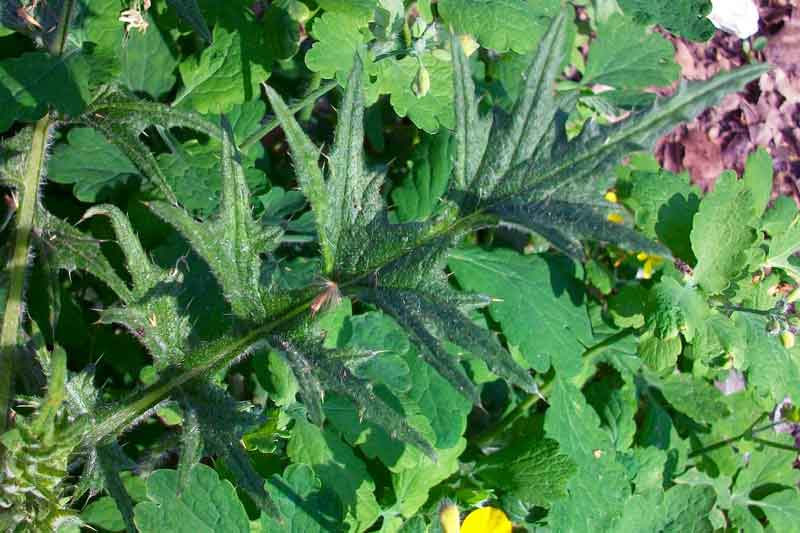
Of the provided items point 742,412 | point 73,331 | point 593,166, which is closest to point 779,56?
point 742,412

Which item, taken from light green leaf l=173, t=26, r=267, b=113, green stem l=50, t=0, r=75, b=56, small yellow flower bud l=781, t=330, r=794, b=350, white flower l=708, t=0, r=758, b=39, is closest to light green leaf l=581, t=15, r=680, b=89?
white flower l=708, t=0, r=758, b=39

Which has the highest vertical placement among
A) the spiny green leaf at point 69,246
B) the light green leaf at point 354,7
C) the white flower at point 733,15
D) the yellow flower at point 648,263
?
the light green leaf at point 354,7

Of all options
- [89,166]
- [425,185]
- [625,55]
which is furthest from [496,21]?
[89,166]

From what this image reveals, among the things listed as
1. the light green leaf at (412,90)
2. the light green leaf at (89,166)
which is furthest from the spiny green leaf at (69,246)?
the light green leaf at (412,90)

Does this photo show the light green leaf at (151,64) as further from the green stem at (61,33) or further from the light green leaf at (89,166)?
the green stem at (61,33)

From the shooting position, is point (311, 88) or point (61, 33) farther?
point (311, 88)

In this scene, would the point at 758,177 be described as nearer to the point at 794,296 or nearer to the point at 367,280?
the point at 794,296

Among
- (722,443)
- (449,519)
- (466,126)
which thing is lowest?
(722,443)
